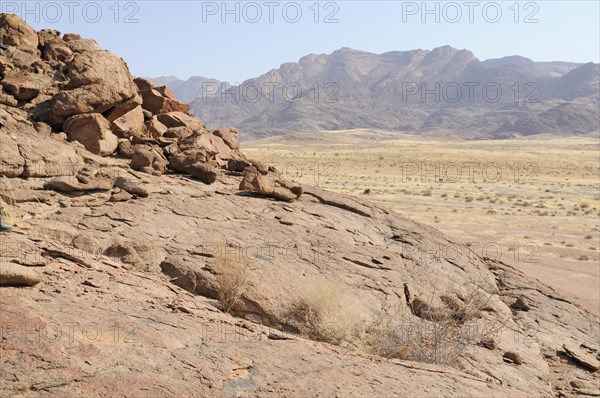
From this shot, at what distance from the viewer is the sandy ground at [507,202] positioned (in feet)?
71.4

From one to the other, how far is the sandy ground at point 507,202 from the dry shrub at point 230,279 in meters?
8.37

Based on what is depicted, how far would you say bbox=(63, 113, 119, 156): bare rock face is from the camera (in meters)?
10.8

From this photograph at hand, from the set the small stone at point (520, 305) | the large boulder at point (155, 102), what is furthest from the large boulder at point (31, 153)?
the small stone at point (520, 305)

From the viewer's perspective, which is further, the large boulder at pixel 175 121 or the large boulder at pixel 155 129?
the large boulder at pixel 175 121

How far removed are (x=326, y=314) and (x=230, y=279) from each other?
4.27ft

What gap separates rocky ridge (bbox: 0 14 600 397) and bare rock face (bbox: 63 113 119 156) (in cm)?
2

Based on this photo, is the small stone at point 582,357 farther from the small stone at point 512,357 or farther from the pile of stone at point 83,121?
the pile of stone at point 83,121

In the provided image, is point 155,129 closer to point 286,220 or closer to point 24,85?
point 24,85

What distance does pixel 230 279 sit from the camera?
8008 millimetres

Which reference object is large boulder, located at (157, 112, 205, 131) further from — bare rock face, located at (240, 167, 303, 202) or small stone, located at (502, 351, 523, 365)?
small stone, located at (502, 351, 523, 365)

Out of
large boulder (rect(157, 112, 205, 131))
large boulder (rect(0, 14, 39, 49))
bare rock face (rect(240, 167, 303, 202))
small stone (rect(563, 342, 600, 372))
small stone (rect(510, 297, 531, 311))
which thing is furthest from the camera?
large boulder (rect(157, 112, 205, 131))

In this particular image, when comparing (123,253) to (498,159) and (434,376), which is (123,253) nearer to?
A: (434,376)

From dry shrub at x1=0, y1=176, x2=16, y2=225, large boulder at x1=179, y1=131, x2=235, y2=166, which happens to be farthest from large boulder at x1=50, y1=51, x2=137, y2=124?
dry shrub at x1=0, y1=176, x2=16, y2=225

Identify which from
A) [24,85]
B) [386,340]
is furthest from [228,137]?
[386,340]
